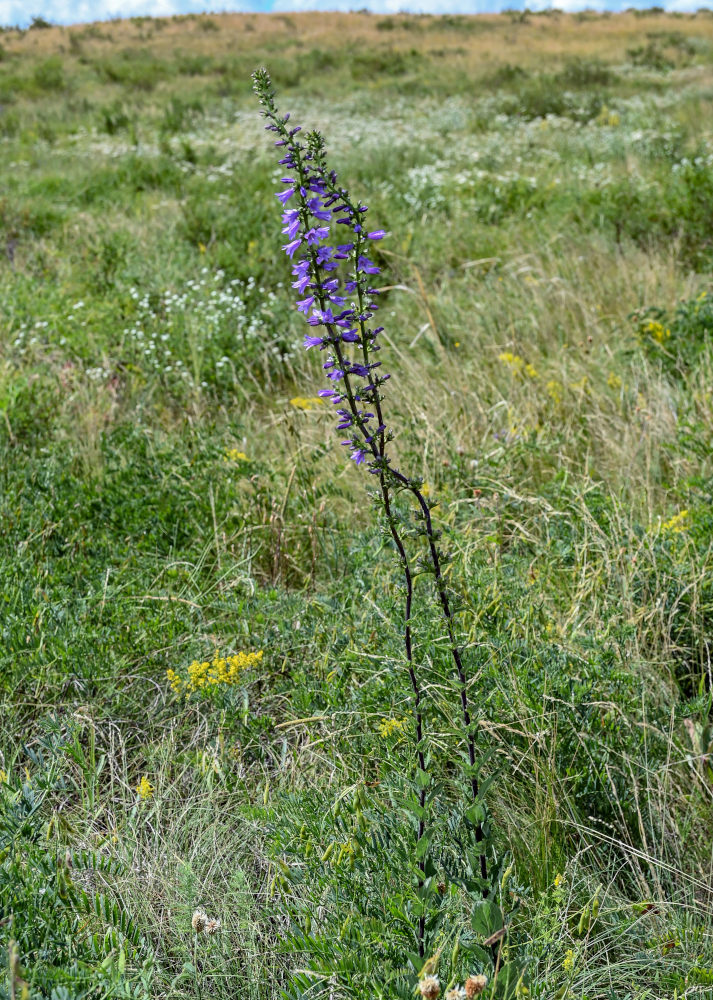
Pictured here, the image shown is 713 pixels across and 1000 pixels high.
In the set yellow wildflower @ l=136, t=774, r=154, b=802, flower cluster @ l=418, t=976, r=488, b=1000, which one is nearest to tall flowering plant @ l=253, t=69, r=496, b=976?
flower cluster @ l=418, t=976, r=488, b=1000

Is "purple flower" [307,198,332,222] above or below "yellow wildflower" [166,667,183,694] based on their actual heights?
above

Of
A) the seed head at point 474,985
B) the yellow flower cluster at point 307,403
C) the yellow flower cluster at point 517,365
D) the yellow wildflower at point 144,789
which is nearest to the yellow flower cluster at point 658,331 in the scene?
the yellow flower cluster at point 517,365

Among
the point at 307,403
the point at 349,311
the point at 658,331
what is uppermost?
the point at 349,311

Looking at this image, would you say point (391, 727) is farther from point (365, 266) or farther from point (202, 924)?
point (365, 266)

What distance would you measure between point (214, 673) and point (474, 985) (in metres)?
1.26

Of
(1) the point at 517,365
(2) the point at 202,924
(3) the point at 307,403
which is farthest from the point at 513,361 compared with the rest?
(2) the point at 202,924

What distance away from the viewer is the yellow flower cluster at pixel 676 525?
2562 millimetres

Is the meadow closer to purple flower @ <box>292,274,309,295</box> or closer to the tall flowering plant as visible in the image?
the tall flowering plant

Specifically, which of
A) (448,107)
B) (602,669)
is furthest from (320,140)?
(448,107)

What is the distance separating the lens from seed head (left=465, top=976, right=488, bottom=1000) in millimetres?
1171

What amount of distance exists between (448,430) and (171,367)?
1877mm

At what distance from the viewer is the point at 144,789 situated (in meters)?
2.04

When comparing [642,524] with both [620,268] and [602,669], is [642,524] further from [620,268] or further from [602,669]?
[620,268]

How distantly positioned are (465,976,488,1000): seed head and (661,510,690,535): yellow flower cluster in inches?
68.6
